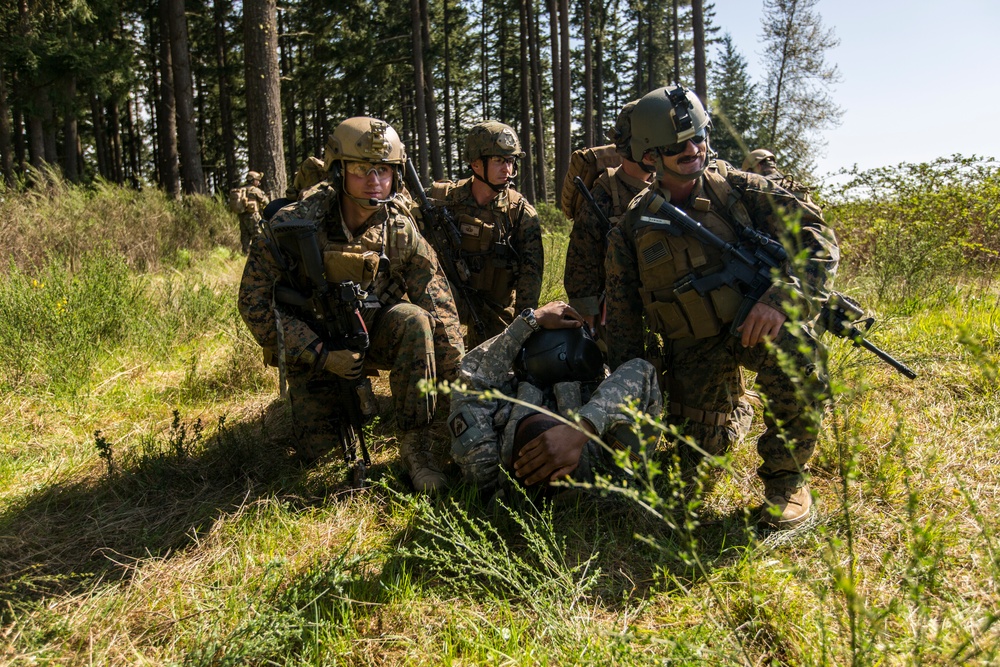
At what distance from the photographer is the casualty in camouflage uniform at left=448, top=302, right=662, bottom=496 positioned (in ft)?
9.30

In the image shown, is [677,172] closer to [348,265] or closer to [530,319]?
[530,319]

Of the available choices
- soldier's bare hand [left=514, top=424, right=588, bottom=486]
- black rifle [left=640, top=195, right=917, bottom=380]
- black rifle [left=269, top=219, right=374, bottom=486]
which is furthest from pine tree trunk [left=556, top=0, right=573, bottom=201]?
soldier's bare hand [left=514, top=424, right=588, bottom=486]

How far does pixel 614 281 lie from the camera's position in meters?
3.68

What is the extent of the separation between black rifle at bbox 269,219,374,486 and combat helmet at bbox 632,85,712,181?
1767mm

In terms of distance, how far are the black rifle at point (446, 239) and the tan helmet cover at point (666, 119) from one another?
2081mm

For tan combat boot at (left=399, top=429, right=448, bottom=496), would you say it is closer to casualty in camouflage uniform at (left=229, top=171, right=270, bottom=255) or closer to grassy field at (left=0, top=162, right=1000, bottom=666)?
grassy field at (left=0, top=162, right=1000, bottom=666)

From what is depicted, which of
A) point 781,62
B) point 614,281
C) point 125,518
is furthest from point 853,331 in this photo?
point 781,62

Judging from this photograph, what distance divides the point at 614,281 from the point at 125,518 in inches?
113

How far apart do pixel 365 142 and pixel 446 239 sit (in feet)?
4.96

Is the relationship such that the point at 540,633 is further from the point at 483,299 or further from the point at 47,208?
the point at 47,208

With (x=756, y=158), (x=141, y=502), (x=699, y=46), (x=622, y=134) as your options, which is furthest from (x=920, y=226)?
(x=699, y=46)

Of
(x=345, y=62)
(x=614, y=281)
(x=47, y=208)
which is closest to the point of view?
(x=614, y=281)

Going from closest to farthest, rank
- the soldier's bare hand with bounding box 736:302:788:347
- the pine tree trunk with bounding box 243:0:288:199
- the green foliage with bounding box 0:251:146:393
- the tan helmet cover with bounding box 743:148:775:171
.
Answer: the soldier's bare hand with bounding box 736:302:788:347, the green foliage with bounding box 0:251:146:393, the tan helmet cover with bounding box 743:148:775:171, the pine tree trunk with bounding box 243:0:288:199

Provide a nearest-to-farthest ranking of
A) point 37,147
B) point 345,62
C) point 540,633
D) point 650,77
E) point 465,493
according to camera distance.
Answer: point 540,633 → point 465,493 → point 37,147 → point 345,62 → point 650,77
